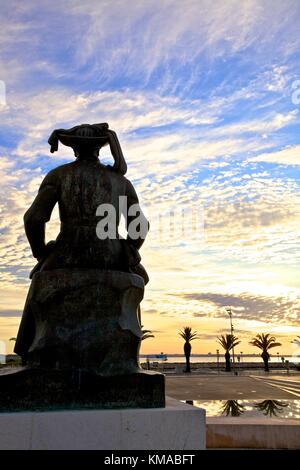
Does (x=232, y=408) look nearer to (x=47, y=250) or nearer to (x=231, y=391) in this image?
(x=231, y=391)

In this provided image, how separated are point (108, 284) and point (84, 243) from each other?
0.46 meters

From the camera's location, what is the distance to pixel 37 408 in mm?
3215

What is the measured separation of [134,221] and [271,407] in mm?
8841

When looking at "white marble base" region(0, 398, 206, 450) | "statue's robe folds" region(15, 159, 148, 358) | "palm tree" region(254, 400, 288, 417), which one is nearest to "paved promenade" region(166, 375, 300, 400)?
"palm tree" region(254, 400, 288, 417)

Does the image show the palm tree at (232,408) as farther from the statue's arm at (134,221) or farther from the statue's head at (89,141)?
the statue's head at (89,141)

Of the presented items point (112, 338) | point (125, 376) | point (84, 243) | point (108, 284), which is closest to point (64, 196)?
point (84, 243)

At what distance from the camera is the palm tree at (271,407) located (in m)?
10.2

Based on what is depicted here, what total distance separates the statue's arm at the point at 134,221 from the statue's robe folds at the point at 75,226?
0.08 meters

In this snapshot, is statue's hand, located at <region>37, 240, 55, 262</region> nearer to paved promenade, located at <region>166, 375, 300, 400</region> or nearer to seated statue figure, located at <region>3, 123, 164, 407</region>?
seated statue figure, located at <region>3, 123, 164, 407</region>

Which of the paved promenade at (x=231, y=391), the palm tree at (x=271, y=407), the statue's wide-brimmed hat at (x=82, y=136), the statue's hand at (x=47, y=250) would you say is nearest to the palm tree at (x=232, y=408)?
the palm tree at (x=271, y=407)

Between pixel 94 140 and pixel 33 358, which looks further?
pixel 94 140

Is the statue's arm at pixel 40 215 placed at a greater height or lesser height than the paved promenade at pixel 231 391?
greater

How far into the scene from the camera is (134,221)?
165 inches
